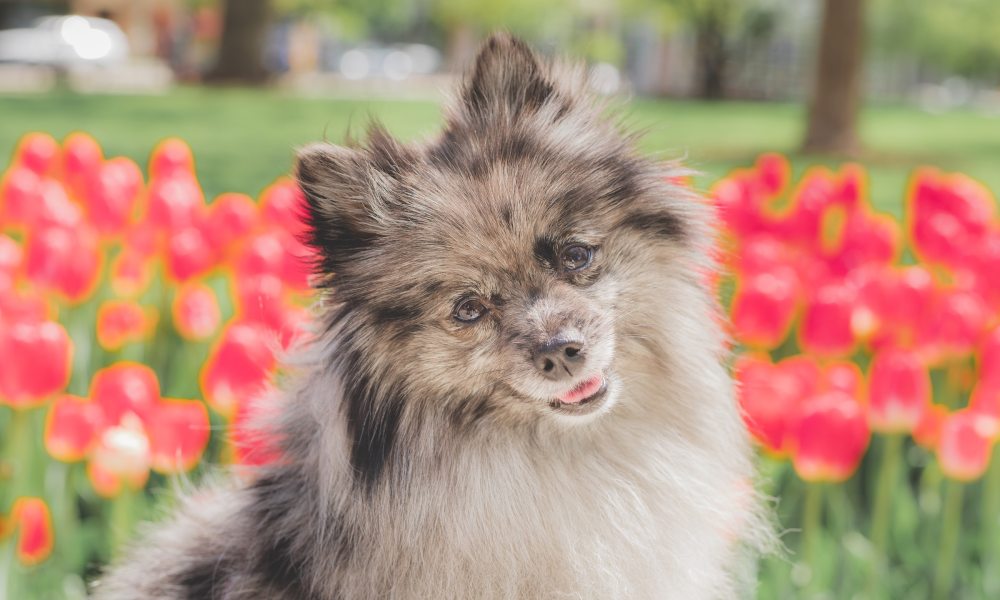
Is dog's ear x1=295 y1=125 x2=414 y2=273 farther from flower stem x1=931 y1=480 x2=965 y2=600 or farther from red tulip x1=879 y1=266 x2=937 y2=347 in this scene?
flower stem x1=931 y1=480 x2=965 y2=600

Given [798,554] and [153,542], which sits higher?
[153,542]

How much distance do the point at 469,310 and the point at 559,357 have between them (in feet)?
0.94

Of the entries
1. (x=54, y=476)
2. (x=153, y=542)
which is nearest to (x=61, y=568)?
(x=54, y=476)

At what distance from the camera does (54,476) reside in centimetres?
423

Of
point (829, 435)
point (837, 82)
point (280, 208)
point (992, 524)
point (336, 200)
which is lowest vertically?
point (837, 82)

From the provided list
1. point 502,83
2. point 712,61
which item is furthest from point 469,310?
point 712,61

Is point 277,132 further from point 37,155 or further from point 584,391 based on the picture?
point 584,391

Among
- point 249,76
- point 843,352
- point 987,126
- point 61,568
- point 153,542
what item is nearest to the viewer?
point 153,542

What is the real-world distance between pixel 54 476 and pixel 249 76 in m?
20.5

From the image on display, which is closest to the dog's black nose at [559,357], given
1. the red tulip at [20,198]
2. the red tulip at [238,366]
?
the red tulip at [238,366]

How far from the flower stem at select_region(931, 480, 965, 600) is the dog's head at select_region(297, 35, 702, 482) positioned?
6.44ft

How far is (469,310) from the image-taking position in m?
2.77

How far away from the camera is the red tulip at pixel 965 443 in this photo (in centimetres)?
373

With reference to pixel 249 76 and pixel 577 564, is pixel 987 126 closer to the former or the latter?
pixel 249 76
